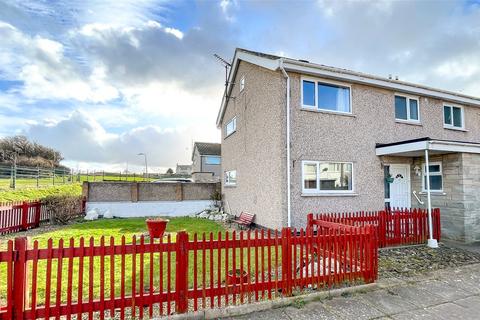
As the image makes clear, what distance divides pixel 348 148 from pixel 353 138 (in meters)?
0.49

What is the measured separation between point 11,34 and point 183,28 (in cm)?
594

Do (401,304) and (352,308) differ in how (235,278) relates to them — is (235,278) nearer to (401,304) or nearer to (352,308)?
(352,308)

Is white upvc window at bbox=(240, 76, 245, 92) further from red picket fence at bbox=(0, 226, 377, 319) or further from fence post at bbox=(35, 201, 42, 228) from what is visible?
fence post at bbox=(35, 201, 42, 228)

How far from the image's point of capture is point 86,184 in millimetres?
16844

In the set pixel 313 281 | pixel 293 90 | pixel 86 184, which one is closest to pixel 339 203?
pixel 293 90

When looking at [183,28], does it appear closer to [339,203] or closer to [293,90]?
[293,90]

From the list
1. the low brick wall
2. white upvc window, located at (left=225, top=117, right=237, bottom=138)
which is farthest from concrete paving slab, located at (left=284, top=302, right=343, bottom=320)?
the low brick wall

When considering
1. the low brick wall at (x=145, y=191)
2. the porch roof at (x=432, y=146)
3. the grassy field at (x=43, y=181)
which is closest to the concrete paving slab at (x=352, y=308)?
the porch roof at (x=432, y=146)

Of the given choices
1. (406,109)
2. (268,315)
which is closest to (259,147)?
(406,109)

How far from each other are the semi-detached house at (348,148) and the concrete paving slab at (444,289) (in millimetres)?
4181

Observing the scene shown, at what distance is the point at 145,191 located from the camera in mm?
18000

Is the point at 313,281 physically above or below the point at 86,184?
below

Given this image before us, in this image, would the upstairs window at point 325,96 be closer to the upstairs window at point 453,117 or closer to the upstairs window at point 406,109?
the upstairs window at point 406,109

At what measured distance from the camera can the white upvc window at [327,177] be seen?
1059 centimetres
